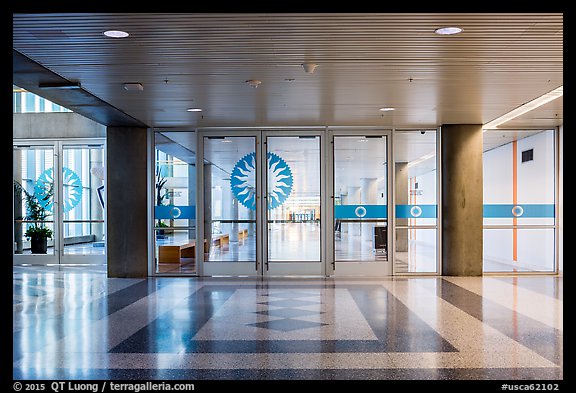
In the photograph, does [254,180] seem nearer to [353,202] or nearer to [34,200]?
[353,202]

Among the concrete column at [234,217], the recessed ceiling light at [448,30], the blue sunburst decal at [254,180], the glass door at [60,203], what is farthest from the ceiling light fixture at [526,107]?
the glass door at [60,203]

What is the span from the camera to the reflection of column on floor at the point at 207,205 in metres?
12.1

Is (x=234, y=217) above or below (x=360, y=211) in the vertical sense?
below

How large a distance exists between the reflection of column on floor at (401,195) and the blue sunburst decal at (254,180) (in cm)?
230

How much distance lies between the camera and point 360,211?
12180mm

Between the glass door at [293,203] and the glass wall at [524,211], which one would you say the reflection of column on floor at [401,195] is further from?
the glass wall at [524,211]

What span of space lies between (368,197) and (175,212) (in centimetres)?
410

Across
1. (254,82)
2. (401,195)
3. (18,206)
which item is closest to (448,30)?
(254,82)

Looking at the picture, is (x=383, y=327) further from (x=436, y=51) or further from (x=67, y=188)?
(x=67, y=188)
